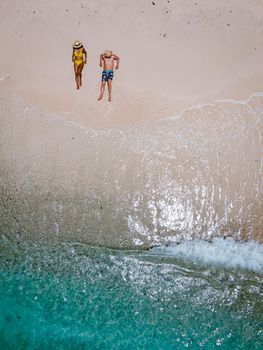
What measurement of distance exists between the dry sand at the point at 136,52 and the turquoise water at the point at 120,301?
2.52 m

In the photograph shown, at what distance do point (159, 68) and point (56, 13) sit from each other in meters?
2.24

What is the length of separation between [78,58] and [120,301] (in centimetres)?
424

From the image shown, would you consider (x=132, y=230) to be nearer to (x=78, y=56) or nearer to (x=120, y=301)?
(x=120, y=301)

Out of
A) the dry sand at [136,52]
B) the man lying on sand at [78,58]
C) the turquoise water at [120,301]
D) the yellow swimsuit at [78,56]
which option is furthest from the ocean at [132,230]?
the yellow swimsuit at [78,56]

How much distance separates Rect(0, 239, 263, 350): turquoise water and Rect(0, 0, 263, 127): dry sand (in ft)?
8.28

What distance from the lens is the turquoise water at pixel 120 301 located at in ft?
22.5

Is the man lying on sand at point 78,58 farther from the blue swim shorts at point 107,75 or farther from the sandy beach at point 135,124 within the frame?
the blue swim shorts at point 107,75

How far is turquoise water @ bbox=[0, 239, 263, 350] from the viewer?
270 inches

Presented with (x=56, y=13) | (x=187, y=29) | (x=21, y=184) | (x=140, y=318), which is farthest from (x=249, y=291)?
(x=56, y=13)

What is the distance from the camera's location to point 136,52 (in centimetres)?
797

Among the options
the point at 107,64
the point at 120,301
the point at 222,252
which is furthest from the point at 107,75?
the point at 120,301

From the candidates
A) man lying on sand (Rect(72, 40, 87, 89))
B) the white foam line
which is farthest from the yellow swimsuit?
the white foam line

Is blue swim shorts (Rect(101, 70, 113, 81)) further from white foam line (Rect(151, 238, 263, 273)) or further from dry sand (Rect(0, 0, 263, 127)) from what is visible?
white foam line (Rect(151, 238, 263, 273))

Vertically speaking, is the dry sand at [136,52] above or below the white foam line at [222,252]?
above
